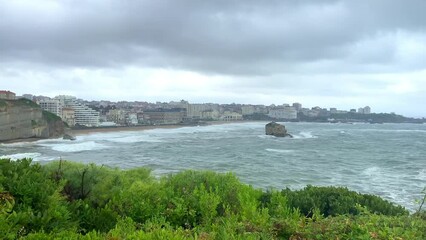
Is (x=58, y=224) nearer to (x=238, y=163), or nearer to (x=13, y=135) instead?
(x=238, y=163)

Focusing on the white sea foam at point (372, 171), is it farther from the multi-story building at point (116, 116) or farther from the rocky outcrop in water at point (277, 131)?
the multi-story building at point (116, 116)

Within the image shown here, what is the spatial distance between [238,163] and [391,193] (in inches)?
843

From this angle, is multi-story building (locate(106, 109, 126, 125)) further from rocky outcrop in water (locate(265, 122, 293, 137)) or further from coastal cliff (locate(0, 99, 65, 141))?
rocky outcrop in water (locate(265, 122, 293, 137))

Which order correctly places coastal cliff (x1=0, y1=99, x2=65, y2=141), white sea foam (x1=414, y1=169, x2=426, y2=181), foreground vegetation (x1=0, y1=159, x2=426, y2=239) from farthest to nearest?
coastal cliff (x1=0, y1=99, x2=65, y2=141)
white sea foam (x1=414, y1=169, x2=426, y2=181)
foreground vegetation (x1=0, y1=159, x2=426, y2=239)

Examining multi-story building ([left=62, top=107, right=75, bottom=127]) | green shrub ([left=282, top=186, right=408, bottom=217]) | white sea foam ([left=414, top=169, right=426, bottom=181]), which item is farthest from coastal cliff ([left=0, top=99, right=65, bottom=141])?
green shrub ([left=282, top=186, right=408, bottom=217])

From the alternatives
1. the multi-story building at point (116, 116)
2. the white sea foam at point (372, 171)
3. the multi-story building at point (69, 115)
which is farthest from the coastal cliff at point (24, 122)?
the multi-story building at point (116, 116)

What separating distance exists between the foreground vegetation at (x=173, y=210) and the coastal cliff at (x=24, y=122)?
2861 inches

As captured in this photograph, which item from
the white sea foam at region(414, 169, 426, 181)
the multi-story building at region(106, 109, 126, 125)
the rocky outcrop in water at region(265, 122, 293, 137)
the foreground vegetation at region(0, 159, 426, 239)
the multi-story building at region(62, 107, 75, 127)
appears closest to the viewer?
the foreground vegetation at region(0, 159, 426, 239)

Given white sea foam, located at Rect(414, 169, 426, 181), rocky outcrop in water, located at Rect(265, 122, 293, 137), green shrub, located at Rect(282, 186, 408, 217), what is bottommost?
white sea foam, located at Rect(414, 169, 426, 181)

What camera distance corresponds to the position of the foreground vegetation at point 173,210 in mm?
6477

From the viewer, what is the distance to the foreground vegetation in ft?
21.2

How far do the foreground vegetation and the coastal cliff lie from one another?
72.7 meters

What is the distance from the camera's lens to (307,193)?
14.5 meters

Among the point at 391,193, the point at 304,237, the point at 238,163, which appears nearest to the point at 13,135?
the point at 238,163
